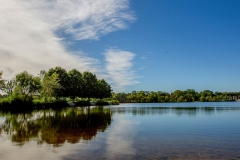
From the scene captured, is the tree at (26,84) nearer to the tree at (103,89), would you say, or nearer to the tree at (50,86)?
the tree at (50,86)

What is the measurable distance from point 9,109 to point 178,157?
5977cm

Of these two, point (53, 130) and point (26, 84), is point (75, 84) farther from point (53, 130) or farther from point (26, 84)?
point (53, 130)

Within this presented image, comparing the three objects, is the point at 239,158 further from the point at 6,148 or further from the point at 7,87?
the point at 7,87

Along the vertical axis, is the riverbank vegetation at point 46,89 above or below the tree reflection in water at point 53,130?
above

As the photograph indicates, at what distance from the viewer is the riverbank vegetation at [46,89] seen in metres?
65.3

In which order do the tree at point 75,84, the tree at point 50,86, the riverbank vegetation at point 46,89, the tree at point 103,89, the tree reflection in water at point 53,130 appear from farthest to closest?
the tree at point 103,89 → the tree at point 75,84 → the tree at point 50,86 → the riverbank vegetation at point 46,89 → the tree reflection in water at point 53,130

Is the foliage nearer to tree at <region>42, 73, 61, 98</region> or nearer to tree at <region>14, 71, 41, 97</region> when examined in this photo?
tree at <region>42, 73, 61, 98</region>

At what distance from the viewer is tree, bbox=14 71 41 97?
73.1 m

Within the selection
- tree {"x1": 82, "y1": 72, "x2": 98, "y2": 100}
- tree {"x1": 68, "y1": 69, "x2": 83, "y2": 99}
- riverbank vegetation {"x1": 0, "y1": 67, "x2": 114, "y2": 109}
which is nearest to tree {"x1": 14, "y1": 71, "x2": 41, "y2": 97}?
riverbank vegetation {"x1": 0, "y1": 67, "x2": 114, "y2": 109}

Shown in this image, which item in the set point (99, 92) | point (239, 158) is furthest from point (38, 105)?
point (239, 158)

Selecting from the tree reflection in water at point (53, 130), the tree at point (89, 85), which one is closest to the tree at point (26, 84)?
the tree at point (89, 85)

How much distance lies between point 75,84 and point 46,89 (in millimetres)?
20086

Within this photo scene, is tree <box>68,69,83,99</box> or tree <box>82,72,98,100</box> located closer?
tree <box>68,69,83,99</box>

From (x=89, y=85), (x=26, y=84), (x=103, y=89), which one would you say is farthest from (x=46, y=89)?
(x=103, y=89)
